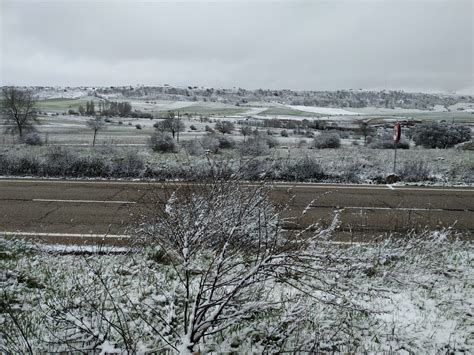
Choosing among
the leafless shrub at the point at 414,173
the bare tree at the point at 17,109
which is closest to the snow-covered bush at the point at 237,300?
the leafless shrub at the point at 414,173

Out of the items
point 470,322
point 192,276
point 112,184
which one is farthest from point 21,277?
point 112,184

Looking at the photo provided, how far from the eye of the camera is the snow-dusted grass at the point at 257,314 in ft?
12.8

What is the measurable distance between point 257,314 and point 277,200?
6.25 metres

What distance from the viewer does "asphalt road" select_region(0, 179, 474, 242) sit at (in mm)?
8719

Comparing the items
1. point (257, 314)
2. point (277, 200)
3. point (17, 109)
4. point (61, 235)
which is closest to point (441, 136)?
point (277, 200)

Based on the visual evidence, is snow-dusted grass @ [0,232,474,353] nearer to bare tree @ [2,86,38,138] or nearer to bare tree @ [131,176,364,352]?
bare tree @ [131,176,364,352]

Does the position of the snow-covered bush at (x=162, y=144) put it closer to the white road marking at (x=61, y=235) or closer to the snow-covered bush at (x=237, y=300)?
the white road marking at (x=61, y=235)

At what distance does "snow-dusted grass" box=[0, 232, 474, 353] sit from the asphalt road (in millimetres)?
1762

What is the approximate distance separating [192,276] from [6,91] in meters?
33.8

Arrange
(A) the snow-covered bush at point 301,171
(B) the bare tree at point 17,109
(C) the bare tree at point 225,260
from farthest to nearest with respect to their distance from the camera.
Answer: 1. (B) the bare tree at point 17,109
2. (A) the snow-covered bush at point 301,171
3. (C) the bare tree at point 225,260

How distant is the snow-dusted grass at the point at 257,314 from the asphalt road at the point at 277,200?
176 centimetres

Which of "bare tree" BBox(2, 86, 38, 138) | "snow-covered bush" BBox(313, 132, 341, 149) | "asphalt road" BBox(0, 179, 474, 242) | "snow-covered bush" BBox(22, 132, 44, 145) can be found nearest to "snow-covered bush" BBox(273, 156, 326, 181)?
"asphalt road" BBox(0, 179, 474, 242)

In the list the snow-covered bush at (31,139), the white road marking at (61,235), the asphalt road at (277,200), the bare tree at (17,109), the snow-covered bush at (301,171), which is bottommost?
the white road marking at (61,235)

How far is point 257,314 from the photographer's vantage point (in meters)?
4.57
